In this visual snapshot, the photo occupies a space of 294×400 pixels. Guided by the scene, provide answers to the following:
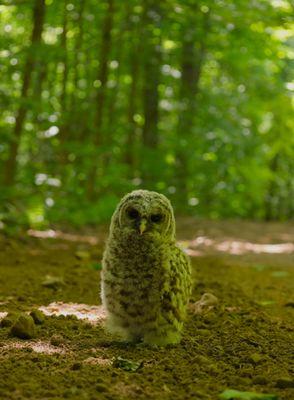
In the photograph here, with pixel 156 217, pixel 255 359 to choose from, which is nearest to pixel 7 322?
pixel 156 217

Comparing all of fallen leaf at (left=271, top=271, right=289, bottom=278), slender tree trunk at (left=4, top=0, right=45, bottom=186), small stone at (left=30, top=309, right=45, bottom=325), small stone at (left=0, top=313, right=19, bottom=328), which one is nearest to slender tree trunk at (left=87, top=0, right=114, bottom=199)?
slender tree trunk at (left=4, top=0, right=45, bottom=186)

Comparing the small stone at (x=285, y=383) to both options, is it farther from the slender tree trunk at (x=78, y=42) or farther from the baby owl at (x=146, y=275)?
the slender tree trunk at (x=78, y=42)

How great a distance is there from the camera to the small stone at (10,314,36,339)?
413cm

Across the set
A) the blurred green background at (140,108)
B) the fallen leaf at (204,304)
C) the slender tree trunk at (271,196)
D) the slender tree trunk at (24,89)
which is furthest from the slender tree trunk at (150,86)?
the fallen leaf at (204,304)

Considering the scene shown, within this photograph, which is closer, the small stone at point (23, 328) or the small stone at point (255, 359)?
the small stone at point (255, 359)

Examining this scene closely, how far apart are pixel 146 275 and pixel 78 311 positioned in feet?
4.10

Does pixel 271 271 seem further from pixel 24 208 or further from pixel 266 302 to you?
pixel 24 208

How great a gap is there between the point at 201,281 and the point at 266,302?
1042 mm

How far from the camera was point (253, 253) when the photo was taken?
10.2 metres

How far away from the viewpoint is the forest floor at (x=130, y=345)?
3.28 metres

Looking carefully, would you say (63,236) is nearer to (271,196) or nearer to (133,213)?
(133,213)

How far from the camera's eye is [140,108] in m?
19.1

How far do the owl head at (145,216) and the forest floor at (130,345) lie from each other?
2.67 ft

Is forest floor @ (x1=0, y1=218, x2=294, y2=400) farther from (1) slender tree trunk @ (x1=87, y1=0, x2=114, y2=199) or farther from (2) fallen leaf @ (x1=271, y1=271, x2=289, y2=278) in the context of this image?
(1) slender tree trunk @ (x1=87, y1=0, x2=114, y2=199)
